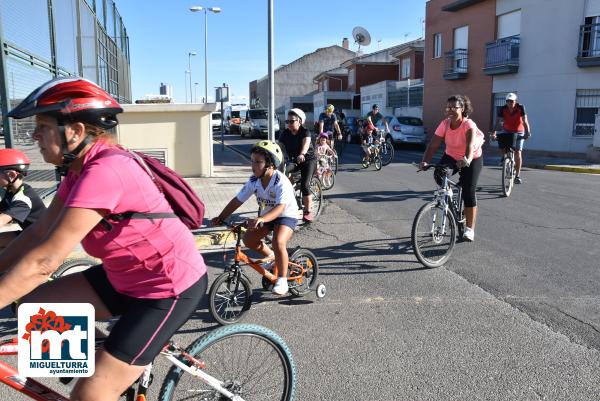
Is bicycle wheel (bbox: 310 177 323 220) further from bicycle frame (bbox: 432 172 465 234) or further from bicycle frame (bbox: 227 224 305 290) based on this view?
bicycle frame (bbox: 227 224 305 290)

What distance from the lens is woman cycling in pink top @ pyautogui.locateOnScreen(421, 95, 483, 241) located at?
251 inches

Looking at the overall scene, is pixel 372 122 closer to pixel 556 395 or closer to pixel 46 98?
pixel 556 395

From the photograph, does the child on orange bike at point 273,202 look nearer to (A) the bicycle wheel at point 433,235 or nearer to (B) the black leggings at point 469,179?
(A) the bicycle wheel at point 433,235

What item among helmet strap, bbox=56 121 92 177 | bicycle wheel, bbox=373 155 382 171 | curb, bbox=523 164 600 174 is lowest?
curb, bbox=523 164 600 174

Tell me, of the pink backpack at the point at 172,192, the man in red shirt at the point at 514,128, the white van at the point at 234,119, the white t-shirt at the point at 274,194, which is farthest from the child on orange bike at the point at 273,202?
the white van at the point at 234,119

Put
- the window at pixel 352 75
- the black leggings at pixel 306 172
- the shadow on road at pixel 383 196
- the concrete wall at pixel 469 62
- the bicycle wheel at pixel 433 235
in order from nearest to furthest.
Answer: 1. the bicycle wheel at pixel 433 235
2. the black leggings at pixel 306 172
3. the shadow on road at pixel 383 196
4. the concrete wall at pixel 469 62
5. the window at pixel 352 75

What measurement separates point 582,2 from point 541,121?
4710mm

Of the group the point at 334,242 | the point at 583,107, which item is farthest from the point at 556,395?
the point at 583,107

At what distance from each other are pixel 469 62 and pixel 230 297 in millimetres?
25025

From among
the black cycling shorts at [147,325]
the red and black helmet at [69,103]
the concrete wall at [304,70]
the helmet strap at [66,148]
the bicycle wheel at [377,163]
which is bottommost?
the bicycle wheel at [377,163]

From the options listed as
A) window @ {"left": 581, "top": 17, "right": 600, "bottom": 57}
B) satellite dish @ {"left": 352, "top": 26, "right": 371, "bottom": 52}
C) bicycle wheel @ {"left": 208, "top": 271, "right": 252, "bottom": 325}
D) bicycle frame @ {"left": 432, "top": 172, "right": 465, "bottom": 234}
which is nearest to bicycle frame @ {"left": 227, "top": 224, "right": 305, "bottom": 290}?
bicycle wheel @ {"left": 208, "top": 271, "right": 252, "bottom": 325}

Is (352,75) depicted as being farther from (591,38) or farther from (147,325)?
(147,325)

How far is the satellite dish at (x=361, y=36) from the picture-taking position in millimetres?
51938

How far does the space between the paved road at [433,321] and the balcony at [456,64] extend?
2043 centimetres
